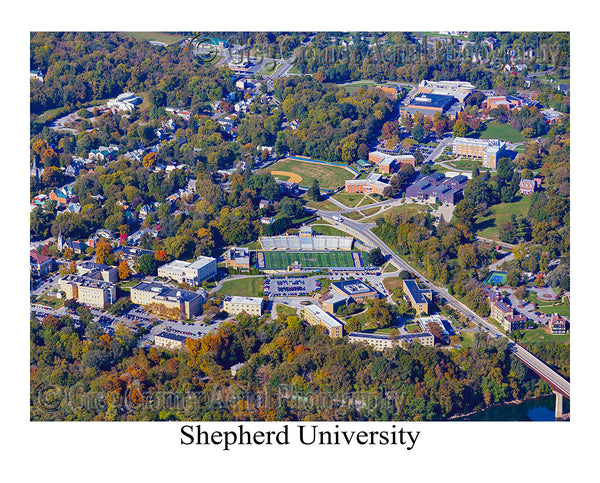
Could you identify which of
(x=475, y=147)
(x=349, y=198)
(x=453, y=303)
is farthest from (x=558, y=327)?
(x=475, y=147)

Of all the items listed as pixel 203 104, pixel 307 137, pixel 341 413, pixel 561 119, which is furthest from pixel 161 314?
pixel 561 119

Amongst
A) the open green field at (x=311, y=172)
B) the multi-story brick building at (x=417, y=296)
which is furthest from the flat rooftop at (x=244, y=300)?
the open green field at (x=311, y=172)

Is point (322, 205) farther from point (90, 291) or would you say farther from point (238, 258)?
point (90, 291)

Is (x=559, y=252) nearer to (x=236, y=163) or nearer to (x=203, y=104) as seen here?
(x=236, y=163)

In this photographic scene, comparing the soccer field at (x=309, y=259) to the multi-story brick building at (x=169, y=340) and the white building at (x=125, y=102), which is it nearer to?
the multi-story brick building at (x=169, y=340)

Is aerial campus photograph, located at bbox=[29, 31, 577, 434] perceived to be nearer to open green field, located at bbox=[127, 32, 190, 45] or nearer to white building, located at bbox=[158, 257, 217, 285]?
white building, located at bbox=[158, 257, 217, 285]

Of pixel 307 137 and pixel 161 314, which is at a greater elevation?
pixel 307 137
